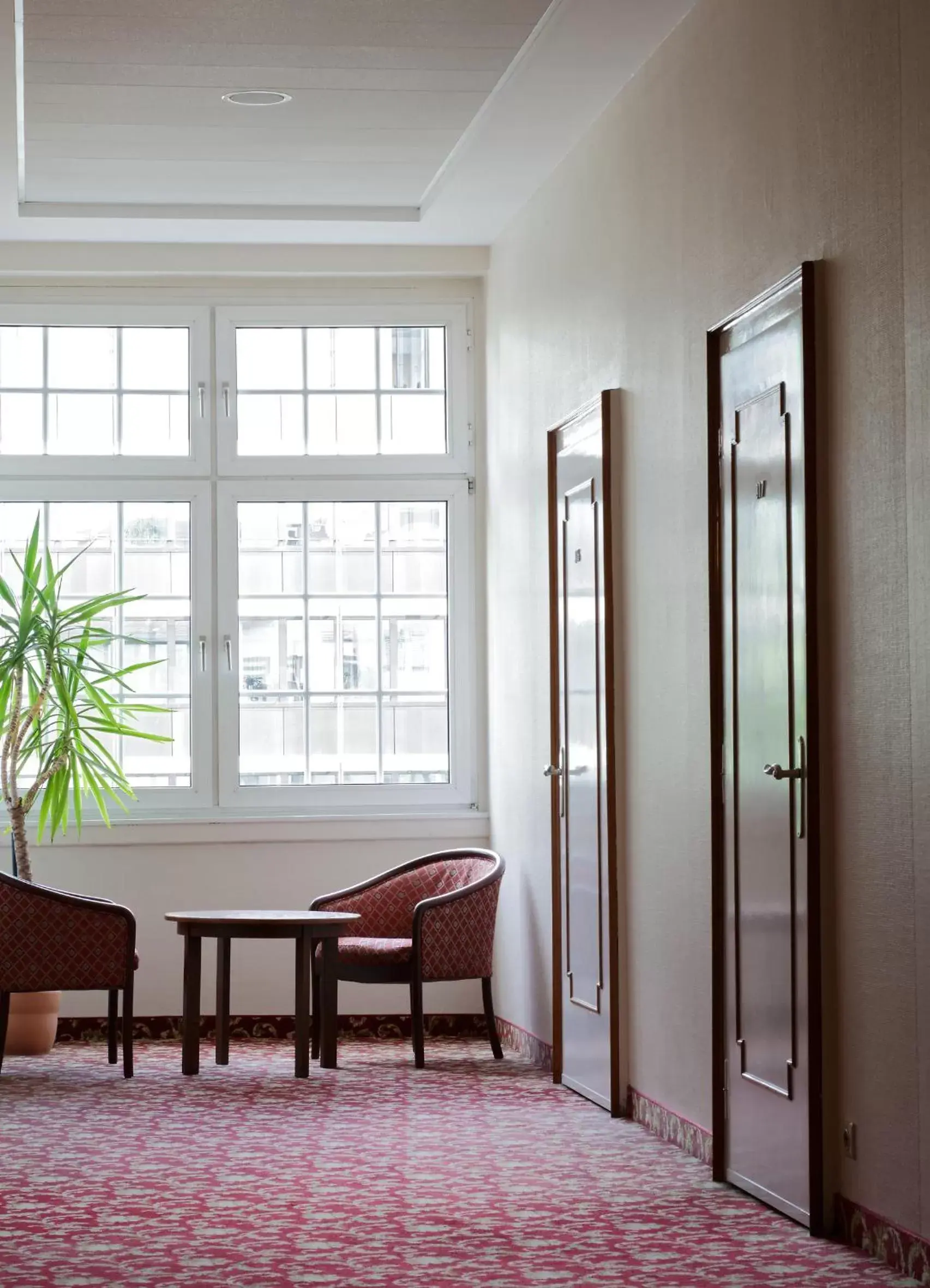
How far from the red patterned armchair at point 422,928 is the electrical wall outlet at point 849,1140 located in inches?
126

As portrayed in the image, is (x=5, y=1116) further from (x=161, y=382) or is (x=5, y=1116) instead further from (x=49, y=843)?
(x=161, y=382)

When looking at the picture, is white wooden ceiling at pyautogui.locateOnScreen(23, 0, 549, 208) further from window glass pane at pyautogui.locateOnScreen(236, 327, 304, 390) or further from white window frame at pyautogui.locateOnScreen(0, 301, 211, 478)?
window glass pane at pyautogui.locateOnScreen(236, 327, 304, 390)

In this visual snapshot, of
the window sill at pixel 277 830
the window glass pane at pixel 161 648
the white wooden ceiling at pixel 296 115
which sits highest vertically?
the white wooden ceiling at pixel 296 115

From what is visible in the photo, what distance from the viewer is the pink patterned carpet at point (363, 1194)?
3.92 metres

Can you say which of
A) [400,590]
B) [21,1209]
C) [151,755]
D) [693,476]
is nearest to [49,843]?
[151,755]

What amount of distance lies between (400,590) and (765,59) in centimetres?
433

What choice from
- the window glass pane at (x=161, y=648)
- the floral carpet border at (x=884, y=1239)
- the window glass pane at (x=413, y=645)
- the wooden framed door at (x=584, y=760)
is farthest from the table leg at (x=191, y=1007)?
the floral carpet border at (x=884, y=1239)

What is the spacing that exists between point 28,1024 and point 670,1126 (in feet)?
11.0

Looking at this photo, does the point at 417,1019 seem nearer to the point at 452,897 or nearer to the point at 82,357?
the point at 452,897

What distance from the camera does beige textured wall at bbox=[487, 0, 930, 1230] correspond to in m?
3.76

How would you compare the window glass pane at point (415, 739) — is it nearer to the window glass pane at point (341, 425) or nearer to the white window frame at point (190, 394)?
the window glass pane at point (341, 425)

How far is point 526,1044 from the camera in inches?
289

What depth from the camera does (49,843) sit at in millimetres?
8070

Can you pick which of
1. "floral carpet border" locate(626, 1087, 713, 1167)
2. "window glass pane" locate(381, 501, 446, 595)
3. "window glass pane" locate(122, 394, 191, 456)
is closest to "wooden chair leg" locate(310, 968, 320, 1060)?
"floral carpet border" locate(626, 1087, 713, 1167)
